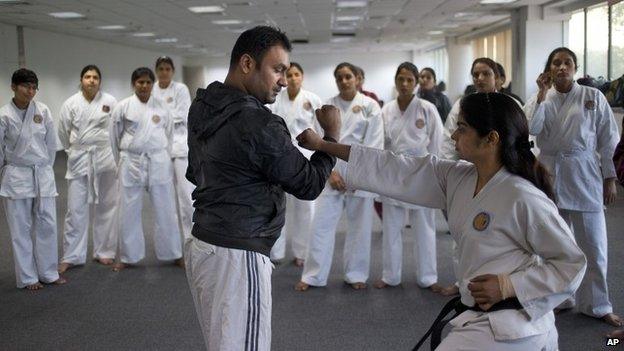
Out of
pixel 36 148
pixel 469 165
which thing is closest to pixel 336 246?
pixel 36 148

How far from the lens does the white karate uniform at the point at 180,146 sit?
204 inches

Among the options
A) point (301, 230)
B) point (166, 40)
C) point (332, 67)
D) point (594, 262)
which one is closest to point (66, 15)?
point (166, 40)

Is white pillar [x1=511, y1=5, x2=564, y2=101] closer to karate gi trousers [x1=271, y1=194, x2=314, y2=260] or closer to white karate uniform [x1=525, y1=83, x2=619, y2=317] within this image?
karate gi trousers [x1=271, y1=194, x2=314, y2=260]

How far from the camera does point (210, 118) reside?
5.99 feet

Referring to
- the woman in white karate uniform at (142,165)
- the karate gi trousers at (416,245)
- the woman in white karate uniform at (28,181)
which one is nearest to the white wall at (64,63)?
the woman in white karate uniform at (142,165)

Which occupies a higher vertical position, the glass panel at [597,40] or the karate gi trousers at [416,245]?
the glass panel at [597,40]

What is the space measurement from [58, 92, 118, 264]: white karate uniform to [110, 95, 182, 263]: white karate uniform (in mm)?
255

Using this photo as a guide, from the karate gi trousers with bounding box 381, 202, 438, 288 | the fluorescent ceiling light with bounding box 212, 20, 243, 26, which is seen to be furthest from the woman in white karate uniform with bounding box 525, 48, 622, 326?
the fluorescent ceiling light with bounding box 212, 20, 243, 26

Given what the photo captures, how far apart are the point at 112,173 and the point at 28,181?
35.7 inches

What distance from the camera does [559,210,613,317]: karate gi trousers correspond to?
11.6 ft

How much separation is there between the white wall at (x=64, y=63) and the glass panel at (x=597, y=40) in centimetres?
1218

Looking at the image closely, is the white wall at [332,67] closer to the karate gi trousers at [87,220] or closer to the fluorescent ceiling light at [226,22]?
the fluorescent ceiling light at [226,22]

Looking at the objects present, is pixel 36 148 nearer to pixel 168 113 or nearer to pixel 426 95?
pixel 168 113

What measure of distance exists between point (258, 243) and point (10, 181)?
3217 millimetres
